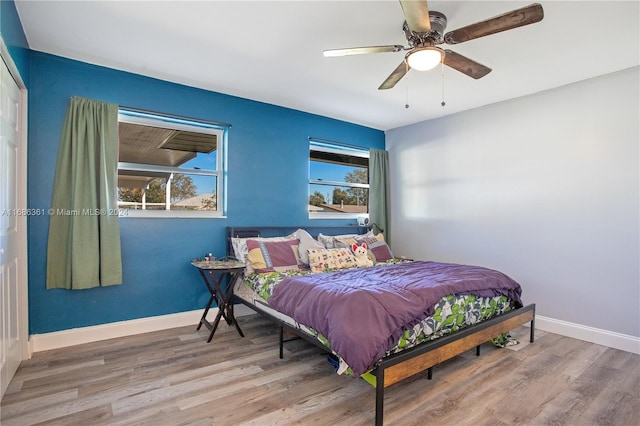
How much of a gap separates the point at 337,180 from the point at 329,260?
179 cm

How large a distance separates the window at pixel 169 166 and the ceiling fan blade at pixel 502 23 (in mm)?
2685

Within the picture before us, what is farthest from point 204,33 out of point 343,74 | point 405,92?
point 405,92

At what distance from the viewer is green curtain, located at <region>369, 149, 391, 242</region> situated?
16.8ft

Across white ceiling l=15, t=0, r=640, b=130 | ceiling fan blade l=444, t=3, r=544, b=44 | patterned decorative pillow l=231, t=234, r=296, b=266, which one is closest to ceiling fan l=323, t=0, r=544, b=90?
ceiling fan blade l=444, t=3, r=544, b=44

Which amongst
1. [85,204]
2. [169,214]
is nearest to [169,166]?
[169,214]

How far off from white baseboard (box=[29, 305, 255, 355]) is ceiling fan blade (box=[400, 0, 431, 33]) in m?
3.30

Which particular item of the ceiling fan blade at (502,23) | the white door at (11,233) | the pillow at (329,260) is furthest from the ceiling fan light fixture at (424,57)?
the white door at (11,233)

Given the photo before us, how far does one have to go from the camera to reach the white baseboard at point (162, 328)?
2945 millimetres

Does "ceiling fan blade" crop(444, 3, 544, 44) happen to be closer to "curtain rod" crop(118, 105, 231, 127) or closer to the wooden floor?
the wooden floor

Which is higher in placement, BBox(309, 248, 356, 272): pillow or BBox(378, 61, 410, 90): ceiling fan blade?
BBox(378, 61, 410, 90): ceiling fan blade

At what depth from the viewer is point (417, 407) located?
2.11 meters

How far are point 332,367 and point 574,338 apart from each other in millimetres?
2549

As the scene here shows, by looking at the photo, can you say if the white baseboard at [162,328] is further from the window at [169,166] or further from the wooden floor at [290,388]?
the window at [169,166]

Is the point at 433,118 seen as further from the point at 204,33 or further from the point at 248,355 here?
the point at 248,355
